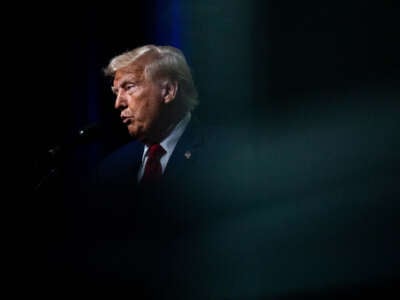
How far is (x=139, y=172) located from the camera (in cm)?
189

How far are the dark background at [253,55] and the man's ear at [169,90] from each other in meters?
0.18

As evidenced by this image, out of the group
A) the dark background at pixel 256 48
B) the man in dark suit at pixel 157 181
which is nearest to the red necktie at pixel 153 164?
the man in dark suit at pixel 157 181

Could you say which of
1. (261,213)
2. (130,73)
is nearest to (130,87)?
(130,73)

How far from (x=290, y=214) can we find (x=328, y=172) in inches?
7.7

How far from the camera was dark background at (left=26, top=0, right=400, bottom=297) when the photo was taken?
77.6 inches

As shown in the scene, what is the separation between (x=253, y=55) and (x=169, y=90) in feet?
1.19

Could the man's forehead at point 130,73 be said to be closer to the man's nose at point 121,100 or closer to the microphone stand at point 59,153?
the man's nose at point 121,100

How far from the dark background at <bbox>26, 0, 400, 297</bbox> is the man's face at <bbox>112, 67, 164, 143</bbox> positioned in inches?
9.0

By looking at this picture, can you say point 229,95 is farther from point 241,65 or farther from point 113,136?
point 113,136

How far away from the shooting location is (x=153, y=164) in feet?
6.07

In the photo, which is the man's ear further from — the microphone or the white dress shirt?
the microphone

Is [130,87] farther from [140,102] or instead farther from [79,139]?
[79,139]

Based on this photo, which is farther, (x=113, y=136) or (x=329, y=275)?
(x=113, y=136)

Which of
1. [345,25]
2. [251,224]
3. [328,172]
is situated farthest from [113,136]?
[345,25]
